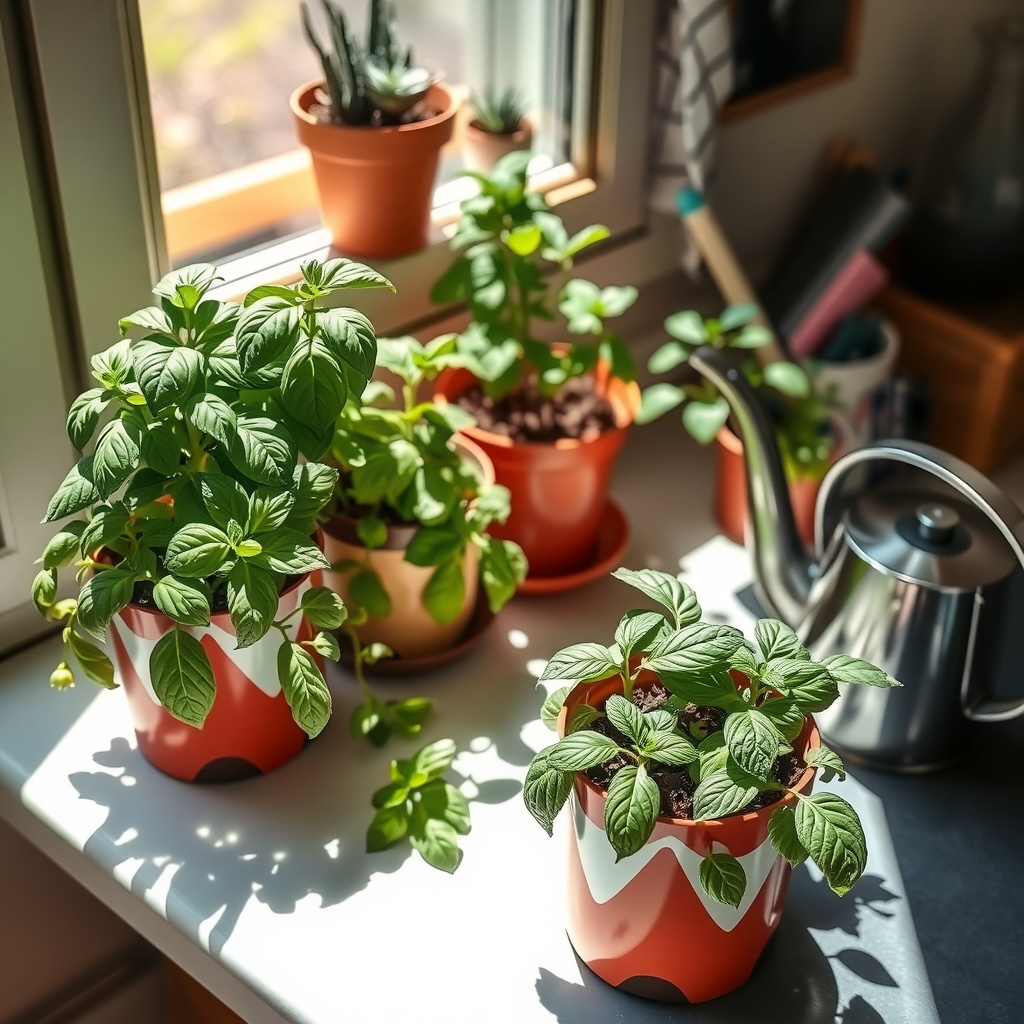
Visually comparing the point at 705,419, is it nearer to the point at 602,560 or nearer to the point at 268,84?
the point at 602,560

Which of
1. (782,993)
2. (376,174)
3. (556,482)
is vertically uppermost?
(376,174)

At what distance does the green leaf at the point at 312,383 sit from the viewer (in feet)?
2.44

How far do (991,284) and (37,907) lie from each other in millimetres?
1117

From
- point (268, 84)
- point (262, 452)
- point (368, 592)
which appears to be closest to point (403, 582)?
point (368, 592)

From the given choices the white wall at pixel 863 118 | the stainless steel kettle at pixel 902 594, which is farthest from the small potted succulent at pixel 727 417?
the white wall at pixel 863 118

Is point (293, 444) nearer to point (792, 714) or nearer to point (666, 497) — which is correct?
point (792, 714)

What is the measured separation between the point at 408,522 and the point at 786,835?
1.24 feet

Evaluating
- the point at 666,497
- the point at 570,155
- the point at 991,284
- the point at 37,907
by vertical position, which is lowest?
the point at 37,907

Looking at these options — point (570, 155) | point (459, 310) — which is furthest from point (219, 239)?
point (570, 155)

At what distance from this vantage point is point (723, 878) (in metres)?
0.70

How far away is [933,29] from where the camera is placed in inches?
59.3

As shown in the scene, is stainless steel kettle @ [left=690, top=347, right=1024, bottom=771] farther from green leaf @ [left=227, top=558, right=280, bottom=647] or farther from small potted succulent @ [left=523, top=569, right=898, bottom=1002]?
green leaf @ [left=227, top=558, right=280, bottom=647]

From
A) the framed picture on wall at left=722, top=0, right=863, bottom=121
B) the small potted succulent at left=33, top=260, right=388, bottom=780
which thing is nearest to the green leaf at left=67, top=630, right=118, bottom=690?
the small potted succulent at left=33, top=260, right=388, bottom=780

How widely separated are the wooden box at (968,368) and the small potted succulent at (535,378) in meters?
0.42
